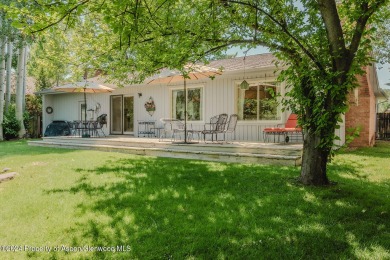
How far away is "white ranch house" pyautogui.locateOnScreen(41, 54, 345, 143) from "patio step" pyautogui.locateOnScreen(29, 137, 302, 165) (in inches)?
61.0

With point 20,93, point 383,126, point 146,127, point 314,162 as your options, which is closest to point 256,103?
Result: point 314,162

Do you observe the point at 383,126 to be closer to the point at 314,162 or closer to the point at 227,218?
the point at 314,162

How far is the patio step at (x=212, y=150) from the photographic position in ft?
22.3

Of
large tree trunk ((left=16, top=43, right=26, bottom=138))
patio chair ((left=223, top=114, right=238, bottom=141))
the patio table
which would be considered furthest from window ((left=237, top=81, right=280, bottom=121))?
large tree trunk ((left=16, top=43, right=26, bottom=138))

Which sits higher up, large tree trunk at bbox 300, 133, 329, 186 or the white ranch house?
the white ranch house

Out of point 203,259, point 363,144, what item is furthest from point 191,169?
point 363,144

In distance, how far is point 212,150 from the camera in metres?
7.96

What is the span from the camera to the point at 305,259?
242 centimetres

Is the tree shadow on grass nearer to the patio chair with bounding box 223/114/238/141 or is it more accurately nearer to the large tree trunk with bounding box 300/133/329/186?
the large tree trunk with bounding box 300/133/329/186

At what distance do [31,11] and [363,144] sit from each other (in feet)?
36.8

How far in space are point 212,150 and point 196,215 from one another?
4.60m

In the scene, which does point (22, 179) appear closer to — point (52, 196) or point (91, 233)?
point (52, 196)

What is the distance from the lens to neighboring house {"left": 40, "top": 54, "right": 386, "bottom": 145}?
994cm

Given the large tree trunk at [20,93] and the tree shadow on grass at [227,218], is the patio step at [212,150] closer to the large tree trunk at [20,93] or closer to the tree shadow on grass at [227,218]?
the tree shadow on grass at [227,218]
